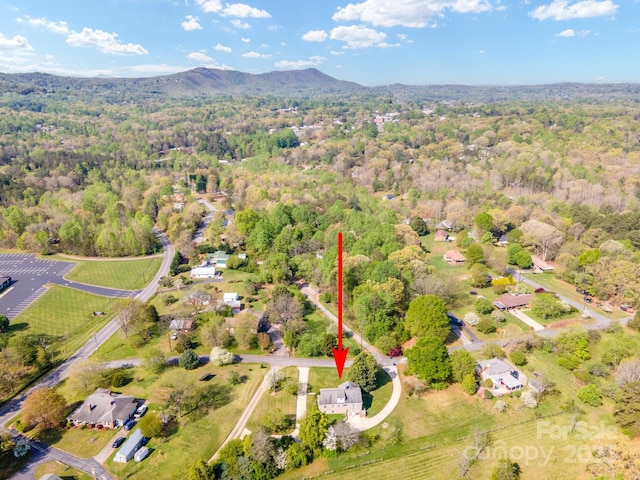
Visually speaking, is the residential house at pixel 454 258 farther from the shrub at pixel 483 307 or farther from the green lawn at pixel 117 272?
the green lawn at pixel 117 272

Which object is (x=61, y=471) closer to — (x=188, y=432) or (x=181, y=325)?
(x=188, y=432)

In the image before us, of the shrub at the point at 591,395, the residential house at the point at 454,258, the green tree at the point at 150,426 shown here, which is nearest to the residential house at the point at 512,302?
the residential house at the point at 454,258

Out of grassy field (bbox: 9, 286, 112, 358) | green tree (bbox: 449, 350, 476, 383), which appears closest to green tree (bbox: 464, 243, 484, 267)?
green tree (bbox: 449, 350, 476, 383)

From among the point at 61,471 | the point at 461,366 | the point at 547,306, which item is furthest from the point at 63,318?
the point at 547,306

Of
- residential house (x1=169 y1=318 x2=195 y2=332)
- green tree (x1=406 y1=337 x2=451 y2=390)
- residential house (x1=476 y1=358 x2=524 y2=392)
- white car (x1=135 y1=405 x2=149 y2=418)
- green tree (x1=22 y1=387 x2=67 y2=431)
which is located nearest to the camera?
green tree (x1=22 y1=387 x2=67 y2=431)

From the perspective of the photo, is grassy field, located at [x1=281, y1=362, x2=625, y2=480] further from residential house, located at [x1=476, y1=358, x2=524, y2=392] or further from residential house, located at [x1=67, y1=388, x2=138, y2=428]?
residential house, located at [x1=67, y1=388, x2=138, y2=428]
